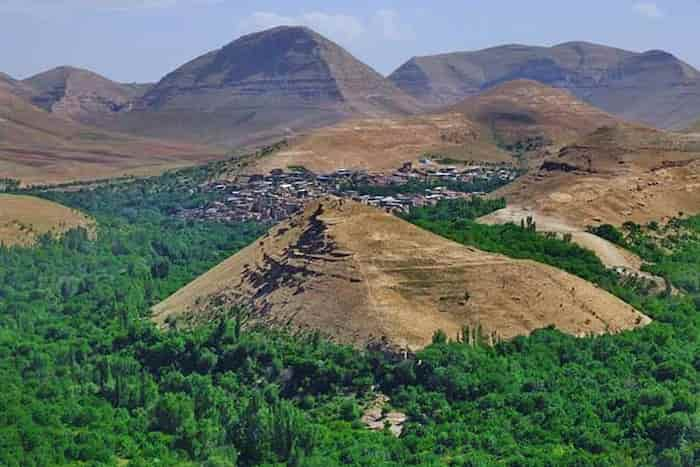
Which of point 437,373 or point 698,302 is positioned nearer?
point 437,373

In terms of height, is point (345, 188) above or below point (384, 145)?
below

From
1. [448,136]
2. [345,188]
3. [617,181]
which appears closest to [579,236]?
[617,181]

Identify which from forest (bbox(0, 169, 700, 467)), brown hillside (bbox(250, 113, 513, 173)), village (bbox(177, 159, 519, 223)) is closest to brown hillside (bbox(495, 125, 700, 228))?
forest (bbox(0, 169, 700, 467))

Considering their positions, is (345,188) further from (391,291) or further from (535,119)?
(391,291)

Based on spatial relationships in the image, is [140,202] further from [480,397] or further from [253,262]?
[480,397]

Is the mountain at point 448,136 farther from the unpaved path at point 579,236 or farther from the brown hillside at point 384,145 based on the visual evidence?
the unpaved path at point 579,236

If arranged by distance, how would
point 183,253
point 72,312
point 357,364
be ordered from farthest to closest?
point 183,253 → point 72,312 → point 357,364

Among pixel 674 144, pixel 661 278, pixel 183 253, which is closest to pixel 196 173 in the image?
pixel 183 253
